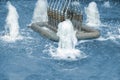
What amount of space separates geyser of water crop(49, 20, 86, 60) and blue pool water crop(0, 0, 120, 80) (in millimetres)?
433

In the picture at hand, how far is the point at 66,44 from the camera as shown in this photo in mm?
18484

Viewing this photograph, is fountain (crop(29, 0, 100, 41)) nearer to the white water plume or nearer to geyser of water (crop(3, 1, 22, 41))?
geyser of water (crop(3, 1, 22, 41))

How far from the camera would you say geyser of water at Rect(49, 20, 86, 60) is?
57.3ft

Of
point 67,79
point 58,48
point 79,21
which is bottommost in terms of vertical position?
point 67,79

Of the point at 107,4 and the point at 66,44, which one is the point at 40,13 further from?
the point at 107,4

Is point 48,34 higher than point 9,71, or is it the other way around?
point 48,34

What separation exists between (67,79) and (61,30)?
5.07m

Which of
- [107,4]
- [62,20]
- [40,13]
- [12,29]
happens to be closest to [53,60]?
[62,20]

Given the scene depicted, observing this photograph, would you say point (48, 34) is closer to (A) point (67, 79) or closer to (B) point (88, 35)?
(B) point (88, 35)

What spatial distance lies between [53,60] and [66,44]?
6.24ft

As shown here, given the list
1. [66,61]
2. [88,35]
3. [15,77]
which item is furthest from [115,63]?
[15,77]

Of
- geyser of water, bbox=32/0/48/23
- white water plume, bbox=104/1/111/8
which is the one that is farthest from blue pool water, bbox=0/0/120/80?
white water plume, bbox=104/1/111/8

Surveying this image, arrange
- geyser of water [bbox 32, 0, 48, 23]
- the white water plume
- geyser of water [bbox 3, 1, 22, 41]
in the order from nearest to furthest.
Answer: geyser of water [bbox 3, 1, 22, 41] < geyser of water [bbox 32, 0, 48, 23] < the white water plume

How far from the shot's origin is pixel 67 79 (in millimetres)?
14859
